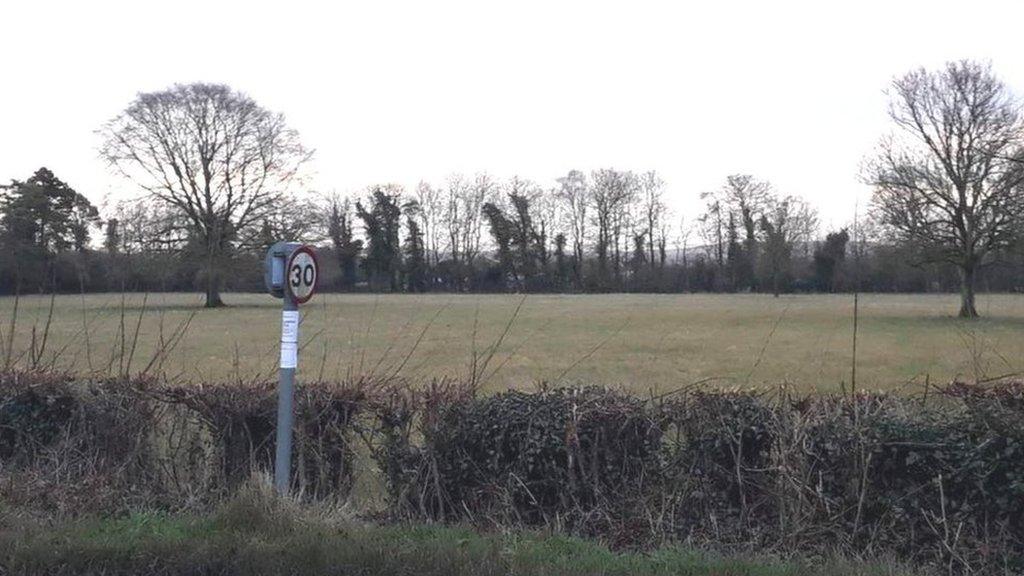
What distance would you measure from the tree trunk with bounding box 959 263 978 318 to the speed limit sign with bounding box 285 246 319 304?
43.4 metres

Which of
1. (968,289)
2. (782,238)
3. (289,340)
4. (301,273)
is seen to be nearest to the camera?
(289,340)

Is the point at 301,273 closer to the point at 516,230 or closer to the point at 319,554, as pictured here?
the point at 319,554

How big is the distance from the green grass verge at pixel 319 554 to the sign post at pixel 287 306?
0.67 meters

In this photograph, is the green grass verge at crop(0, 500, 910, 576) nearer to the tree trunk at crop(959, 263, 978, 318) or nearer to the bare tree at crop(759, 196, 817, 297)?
the tree trunk at crop(959, 263, 978, 318)

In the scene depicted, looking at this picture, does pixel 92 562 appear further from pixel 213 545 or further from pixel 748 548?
pixel 748 548

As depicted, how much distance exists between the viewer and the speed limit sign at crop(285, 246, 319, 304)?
564cm

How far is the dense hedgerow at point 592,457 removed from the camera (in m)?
4.73

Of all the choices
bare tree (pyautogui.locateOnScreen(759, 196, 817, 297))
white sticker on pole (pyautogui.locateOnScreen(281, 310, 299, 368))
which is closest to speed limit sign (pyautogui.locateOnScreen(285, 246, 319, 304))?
white sticker on pole (pyautogui.locateOnScreen(281, 310, 299, 368))

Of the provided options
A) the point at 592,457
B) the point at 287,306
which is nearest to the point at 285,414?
the point at 287,306

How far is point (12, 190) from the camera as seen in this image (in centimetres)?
5844

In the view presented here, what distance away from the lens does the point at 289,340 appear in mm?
5566

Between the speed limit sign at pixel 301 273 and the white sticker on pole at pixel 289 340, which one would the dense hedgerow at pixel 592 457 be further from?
the speed limit sign at pixel 301 273

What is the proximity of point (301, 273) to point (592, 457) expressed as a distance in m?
2.30

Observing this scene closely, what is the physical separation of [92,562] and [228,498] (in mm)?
1248
